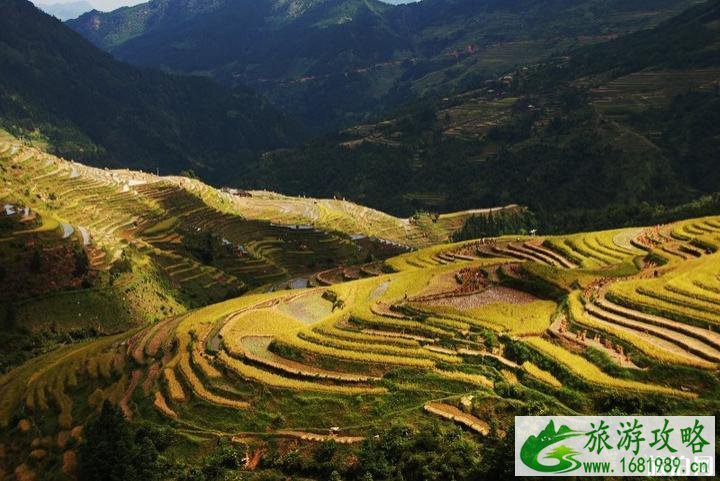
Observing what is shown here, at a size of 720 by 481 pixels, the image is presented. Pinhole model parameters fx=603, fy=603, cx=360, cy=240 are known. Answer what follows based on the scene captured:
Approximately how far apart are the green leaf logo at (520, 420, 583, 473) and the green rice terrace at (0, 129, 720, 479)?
370 centimetres

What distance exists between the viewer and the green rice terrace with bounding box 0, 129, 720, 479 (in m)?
25.8

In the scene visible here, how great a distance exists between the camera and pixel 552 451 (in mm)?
19141

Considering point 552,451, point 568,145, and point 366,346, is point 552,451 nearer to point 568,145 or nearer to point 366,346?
point 366,346

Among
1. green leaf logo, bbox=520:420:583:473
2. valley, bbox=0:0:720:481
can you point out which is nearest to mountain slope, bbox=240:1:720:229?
valley, bbox=0:0:720:481

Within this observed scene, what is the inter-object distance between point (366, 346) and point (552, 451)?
47.5 feet

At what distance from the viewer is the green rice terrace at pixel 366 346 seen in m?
25.8

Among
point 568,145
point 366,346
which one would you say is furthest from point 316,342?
point 568,145

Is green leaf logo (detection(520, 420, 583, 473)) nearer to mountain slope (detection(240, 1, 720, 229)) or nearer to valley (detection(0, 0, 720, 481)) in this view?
→ valley (detection(0, 0, 720, 481))

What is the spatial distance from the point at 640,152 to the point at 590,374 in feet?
391

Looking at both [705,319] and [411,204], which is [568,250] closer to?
[705,319]

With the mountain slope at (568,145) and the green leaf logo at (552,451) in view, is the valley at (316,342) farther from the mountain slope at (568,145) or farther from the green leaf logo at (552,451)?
the mountain slope at (568,145)

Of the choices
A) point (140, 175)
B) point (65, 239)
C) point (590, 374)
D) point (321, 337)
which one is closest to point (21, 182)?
point (65, 239)

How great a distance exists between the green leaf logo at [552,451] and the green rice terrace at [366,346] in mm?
3700

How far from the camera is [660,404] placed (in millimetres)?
23391
